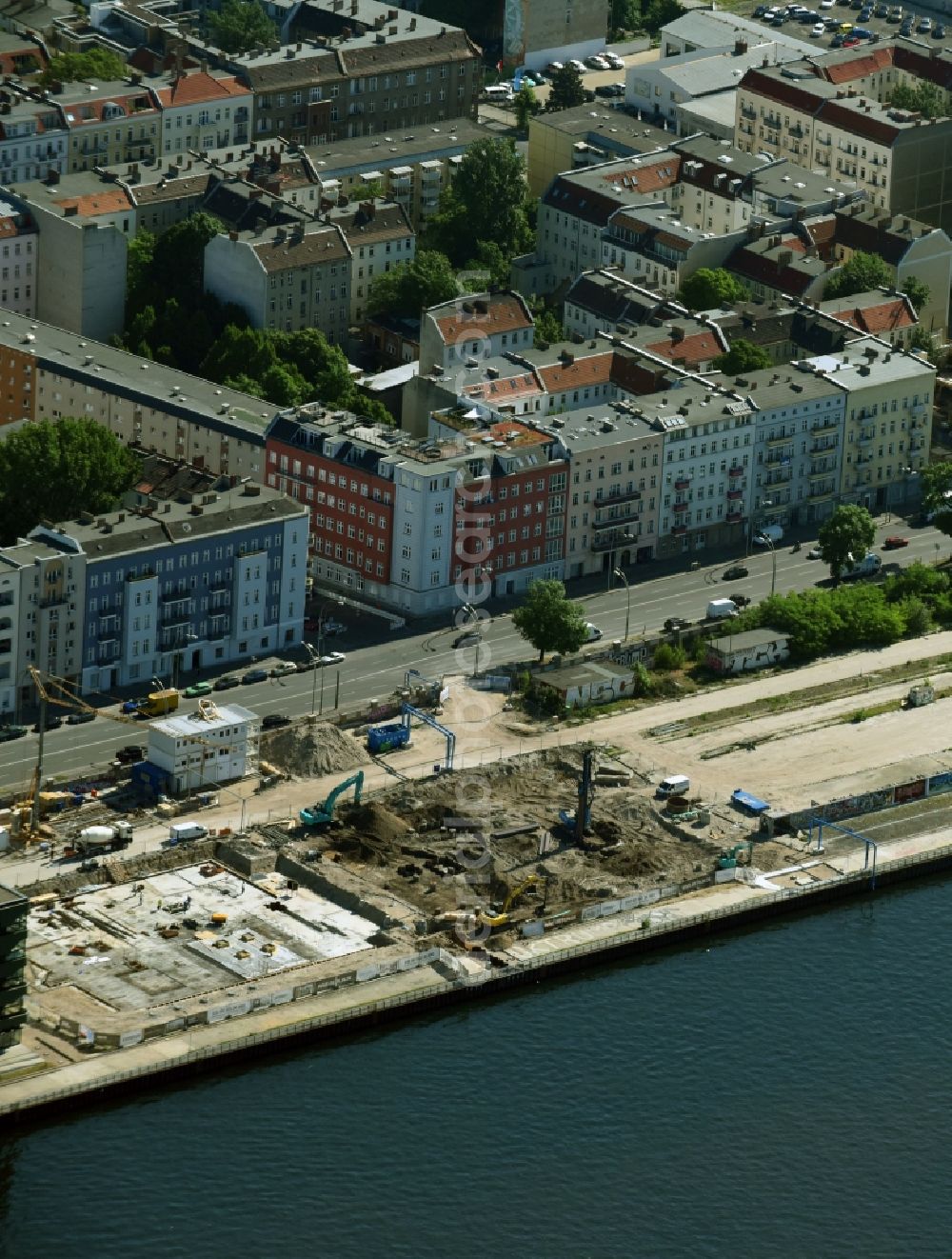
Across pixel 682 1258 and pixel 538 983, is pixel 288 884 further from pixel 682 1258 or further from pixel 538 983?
pixel 682 1258

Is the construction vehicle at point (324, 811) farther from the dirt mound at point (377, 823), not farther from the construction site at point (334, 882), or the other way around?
the dirt mound at point (377, 823)

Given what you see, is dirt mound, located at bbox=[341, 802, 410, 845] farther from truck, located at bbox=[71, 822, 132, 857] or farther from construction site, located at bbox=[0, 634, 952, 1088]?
truck, located at bbox=[71, 822, 132, 857]

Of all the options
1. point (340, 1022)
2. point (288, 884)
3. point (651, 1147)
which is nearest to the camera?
point (651, 1147)

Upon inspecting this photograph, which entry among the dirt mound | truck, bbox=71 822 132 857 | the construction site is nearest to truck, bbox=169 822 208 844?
the construction site

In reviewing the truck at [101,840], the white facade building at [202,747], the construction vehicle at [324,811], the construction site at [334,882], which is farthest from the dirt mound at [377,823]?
the truck at [101,840]

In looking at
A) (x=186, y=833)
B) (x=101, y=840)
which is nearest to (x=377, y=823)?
(x=186, y=833)

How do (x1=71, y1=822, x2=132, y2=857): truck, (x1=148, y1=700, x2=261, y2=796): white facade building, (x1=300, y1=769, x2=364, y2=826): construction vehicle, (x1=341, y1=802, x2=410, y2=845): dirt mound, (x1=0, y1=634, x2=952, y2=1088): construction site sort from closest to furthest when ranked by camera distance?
(x1=0, y1=634, x2=952, y2=1088): construction site → (x1=71, y1=822, x2=132, y2=857): truck → (x1=341, y1=802, x2=410, y2=845): dirt mound → (x1=300, y1=769, x2=364, y2=826): construction vehicle → (x1=148, y1=700, x2=261, y2=796): white facade building

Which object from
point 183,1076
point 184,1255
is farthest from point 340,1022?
point 184,1255
